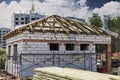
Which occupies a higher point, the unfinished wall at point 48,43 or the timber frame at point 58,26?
the timber frame at point 58,26

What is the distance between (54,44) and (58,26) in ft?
5.36

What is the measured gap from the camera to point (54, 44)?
2180 centimetres

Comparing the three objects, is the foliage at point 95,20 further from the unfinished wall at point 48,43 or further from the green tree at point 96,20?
the unfinished wall at point 48,43

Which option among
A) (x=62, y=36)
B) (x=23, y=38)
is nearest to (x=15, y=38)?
(x=23, y=38)

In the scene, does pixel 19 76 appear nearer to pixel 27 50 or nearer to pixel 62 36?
pixel 27 50

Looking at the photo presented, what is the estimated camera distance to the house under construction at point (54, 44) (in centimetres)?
2039

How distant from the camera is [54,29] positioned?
2119 centimetres

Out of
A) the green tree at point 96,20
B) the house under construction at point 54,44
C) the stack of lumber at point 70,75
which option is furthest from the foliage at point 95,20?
the stack of lumber at point 70,75

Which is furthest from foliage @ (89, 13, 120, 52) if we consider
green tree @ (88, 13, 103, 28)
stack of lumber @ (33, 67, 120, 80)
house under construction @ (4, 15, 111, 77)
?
stack of lumber @ (33, 67, 120, 80)

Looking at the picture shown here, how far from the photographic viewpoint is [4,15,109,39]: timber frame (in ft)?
68.5

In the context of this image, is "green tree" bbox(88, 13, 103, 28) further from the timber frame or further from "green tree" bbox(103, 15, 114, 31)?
the timber frame

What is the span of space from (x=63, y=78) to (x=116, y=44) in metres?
48.9

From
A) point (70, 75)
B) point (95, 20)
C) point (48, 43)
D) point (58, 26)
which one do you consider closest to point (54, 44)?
point (48, 43)

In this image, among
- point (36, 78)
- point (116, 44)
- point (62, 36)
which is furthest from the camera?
point (116, 44)
